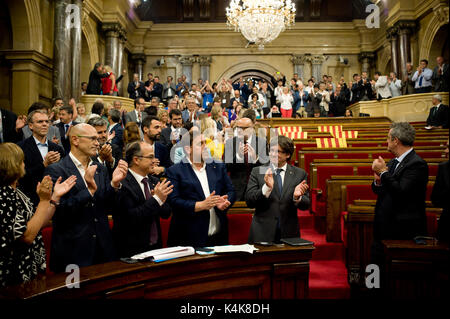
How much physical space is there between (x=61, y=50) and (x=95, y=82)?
41.8 inches

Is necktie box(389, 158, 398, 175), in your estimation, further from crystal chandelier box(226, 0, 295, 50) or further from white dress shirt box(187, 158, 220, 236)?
crystal chandelier box(226, 0, 295, 50)

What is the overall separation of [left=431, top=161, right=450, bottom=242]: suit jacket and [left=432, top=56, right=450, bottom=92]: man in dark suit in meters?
9.34

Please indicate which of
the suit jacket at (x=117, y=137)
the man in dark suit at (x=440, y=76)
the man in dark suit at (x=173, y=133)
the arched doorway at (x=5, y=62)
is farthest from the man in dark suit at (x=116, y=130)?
the man in dark suit at (x=440, y=76)

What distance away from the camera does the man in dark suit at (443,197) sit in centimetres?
221

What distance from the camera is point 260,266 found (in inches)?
81.8

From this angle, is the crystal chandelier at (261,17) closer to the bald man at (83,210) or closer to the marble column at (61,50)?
the marble column at (61,50)

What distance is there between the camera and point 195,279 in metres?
1.94

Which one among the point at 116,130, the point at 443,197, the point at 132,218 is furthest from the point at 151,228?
the point at 116,130

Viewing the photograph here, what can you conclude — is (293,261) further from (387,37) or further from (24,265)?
(387,37)

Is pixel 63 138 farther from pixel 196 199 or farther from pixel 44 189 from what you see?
pixel 44 189

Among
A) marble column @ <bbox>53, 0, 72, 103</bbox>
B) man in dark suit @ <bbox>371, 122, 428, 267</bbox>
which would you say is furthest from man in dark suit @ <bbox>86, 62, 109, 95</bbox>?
man in dark suit @ <bbox>371, 122, 428, 267</bbox>

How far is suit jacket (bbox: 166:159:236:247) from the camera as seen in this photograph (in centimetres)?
264
